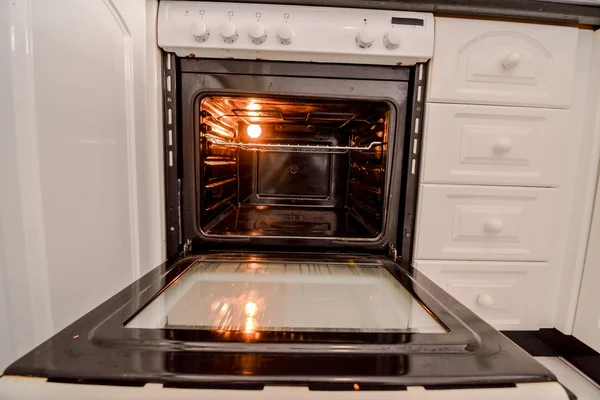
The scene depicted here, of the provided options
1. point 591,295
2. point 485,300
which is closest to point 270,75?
point 485,300

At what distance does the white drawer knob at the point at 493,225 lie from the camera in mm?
781

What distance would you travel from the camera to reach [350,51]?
0.72m

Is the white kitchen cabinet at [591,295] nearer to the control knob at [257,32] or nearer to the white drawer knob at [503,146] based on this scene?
the white drawer knob at [503,146]

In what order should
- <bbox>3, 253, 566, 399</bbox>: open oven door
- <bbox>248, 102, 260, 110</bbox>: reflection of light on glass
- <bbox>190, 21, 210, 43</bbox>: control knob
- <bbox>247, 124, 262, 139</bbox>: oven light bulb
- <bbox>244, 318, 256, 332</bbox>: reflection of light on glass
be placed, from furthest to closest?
<bbox>247, 124, 262, 139</bbox>: oven light bulb
<bbox>248, 102, 260, 110</bbox>: reflection of light on glass
<bbox>190, 21, 210, 43</bbox>: control knob
<bbox>244, 318, 256, 332</bbox>: reflection of light on glass
<bbox>3, 253, 566, 399</bbox>: open oven door

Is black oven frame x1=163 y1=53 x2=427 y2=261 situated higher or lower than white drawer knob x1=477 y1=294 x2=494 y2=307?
higher

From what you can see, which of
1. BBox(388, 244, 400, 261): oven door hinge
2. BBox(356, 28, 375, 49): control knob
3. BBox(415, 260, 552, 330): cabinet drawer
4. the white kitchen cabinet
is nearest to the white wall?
BBox(356, 28, 375, 49): control knob

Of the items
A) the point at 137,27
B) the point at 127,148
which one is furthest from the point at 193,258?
the point at 137,27

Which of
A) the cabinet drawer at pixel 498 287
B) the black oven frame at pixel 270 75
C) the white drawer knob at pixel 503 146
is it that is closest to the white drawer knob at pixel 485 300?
the cabinet drawer at pixel 498 287

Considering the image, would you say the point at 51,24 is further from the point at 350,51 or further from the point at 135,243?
the point at 350,51

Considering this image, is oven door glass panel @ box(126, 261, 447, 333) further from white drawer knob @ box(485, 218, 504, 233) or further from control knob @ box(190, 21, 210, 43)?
control knob @ box(190, 21, 210, 43)

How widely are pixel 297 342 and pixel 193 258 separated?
421 millimetres

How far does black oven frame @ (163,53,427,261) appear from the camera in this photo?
0.74m

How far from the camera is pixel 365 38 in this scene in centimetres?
69

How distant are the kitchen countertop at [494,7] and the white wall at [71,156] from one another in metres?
0.33
